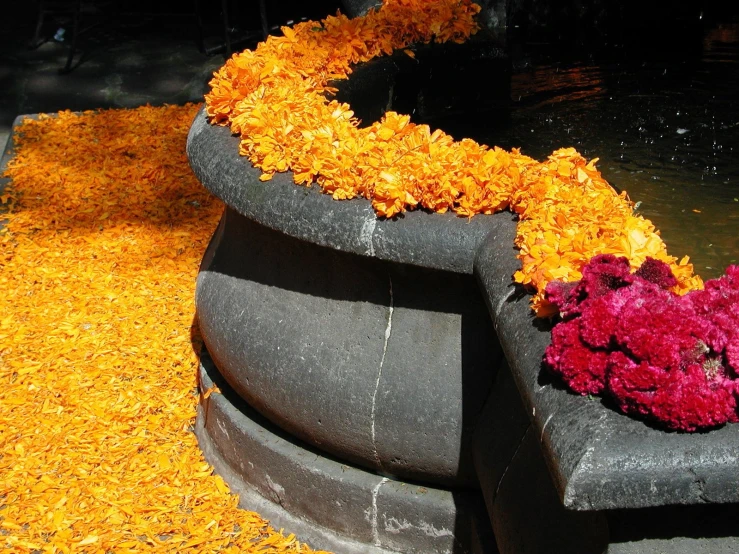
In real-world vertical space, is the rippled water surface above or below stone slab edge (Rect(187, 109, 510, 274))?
below

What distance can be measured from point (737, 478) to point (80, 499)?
8.23 feet

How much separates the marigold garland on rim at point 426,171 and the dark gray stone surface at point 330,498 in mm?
932

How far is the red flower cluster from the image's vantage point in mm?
1756

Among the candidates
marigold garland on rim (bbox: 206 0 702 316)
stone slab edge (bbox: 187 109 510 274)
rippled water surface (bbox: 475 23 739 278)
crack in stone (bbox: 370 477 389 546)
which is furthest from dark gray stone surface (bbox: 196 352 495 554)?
rippled water surface (bbox: 475 23 739 278)

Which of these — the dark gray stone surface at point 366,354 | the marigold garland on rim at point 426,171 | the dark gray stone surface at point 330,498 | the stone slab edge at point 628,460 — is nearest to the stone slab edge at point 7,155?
the marigold garland on rim at point 426,171

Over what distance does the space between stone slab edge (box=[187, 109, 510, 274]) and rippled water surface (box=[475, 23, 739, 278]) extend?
54.0 inches

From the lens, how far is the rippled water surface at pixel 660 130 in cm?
380

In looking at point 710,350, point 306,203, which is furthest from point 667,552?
point 306,203

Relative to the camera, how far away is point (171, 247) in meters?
5.23

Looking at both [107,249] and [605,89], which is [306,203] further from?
[605,89]

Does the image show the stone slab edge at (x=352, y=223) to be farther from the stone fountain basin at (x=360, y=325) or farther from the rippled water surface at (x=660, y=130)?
the rippled water surface at (x=660, y=130)

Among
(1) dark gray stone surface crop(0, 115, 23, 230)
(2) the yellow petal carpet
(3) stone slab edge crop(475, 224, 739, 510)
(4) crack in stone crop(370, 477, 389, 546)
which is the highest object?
(3) stone slab edge crop(475, 224, 739, 510)

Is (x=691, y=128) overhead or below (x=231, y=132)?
below

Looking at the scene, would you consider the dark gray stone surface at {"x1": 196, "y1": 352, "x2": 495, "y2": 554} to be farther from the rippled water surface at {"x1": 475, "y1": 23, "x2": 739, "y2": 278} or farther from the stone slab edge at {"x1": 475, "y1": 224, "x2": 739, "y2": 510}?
the rippled water surface at {"x1": 475, "y1": 23, "x2": 739, "y2": 278}
